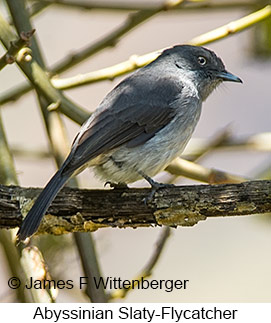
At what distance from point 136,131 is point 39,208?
0.90 m

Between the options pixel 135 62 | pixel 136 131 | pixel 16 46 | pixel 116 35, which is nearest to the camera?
pixel 16 46

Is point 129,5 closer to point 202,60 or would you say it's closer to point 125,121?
point 202,60

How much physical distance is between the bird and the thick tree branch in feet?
0.44

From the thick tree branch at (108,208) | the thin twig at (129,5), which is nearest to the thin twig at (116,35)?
the thin twig at (129,5)

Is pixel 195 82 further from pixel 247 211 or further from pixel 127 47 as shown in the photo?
pixel 127 47

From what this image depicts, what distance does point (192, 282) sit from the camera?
20.3ft

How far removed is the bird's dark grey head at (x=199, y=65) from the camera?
542cm

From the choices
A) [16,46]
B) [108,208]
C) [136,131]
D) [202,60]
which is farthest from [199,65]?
[16,46]

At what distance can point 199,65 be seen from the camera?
5.46 m

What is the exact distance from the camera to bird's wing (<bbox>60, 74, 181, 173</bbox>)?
4535 mm

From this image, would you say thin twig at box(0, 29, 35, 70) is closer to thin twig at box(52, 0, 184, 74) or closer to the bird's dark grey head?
thin twig at box(52, 0, 184, 74)

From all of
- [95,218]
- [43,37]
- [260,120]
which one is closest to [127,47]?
[43,37]

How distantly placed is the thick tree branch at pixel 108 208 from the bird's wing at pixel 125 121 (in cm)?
21

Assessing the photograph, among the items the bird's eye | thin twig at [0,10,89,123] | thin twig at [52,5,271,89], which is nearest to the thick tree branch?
thin twig at [0,10,89,123]
